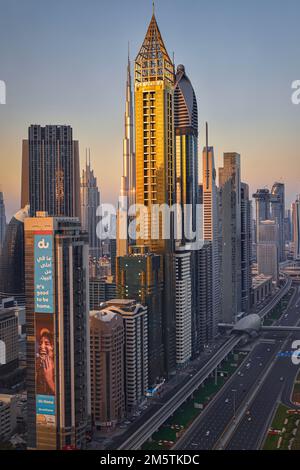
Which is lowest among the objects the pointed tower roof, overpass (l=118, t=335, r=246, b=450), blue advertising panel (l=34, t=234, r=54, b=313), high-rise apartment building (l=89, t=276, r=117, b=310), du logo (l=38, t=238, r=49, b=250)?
overpass (l=118, t=335, r=246, b=450)

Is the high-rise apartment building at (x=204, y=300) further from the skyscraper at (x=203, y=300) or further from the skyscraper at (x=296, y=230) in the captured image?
the skyscraper at (x=296, y=230)

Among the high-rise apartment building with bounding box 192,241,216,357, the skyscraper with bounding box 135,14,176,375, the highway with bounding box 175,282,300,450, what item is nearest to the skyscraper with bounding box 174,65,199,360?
the high-rise apartment building with bounding box 192,241,216,357

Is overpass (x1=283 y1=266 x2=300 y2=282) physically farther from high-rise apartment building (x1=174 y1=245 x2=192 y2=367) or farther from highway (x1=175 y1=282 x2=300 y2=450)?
high-rise apartment building (x1=174 y1=245 x2=192 y2=367)

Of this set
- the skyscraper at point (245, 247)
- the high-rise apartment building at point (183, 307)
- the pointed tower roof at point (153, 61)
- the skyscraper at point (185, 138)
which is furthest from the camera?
the skyscraper at point (245, 247)

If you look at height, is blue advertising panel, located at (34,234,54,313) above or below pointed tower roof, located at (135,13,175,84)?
below

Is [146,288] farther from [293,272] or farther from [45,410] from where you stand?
[293,272]

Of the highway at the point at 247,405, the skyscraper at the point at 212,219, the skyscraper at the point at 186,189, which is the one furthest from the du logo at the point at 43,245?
the skyscraper at the point at 212,219
